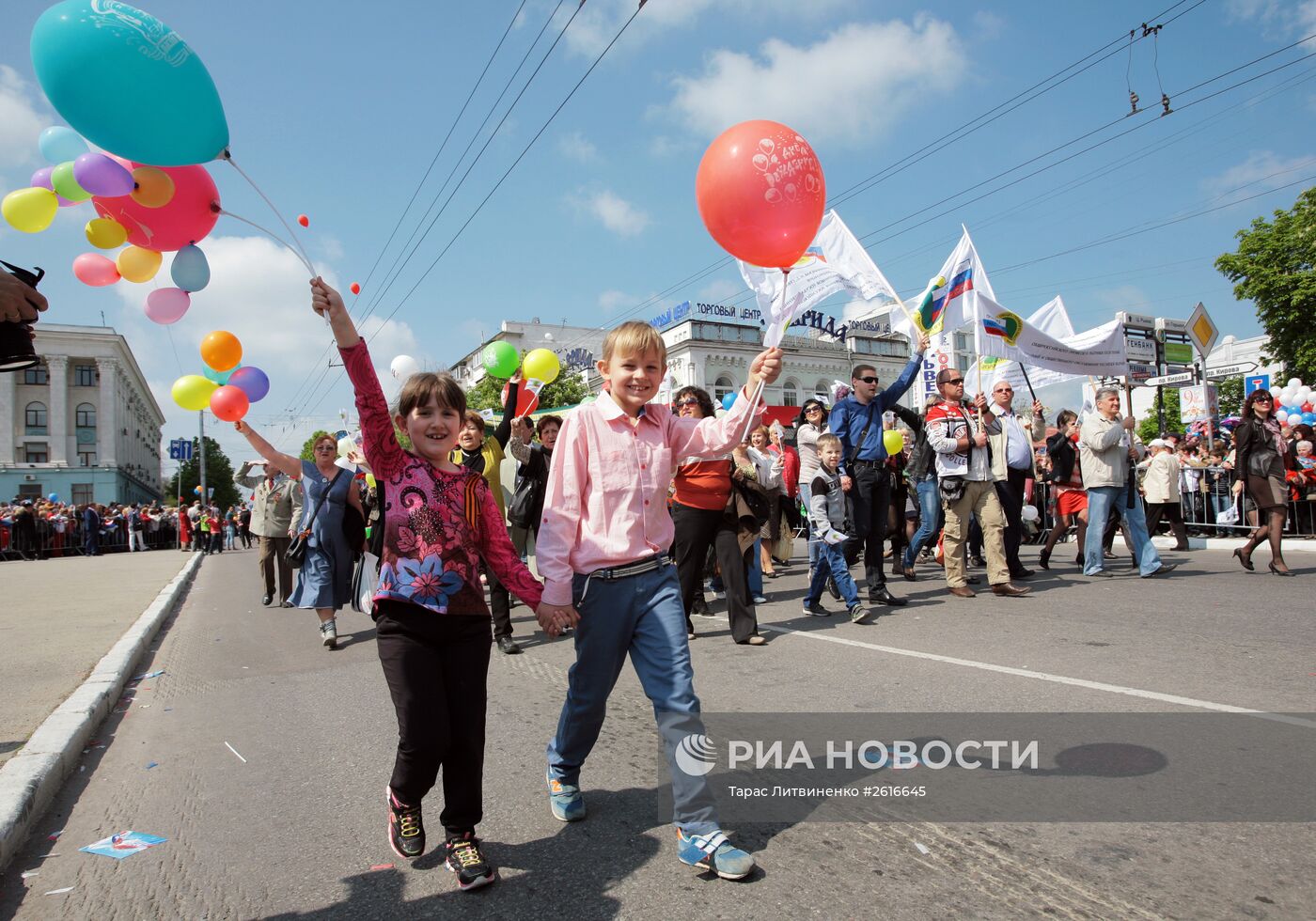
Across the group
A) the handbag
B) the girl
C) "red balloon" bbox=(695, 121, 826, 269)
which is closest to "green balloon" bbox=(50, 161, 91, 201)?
the girl

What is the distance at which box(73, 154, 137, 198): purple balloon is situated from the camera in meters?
3.64

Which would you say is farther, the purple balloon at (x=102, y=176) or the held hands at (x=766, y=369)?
the purple balloon at (x=102, y=176)

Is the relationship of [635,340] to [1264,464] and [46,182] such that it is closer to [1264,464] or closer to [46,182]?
[46,182]

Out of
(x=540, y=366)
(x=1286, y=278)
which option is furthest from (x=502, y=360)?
(x=1286, y=278)

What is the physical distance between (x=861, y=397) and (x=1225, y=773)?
4.91 meters

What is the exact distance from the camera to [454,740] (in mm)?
2766

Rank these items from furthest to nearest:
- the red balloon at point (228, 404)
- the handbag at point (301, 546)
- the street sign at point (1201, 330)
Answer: the street sign at point (1201, 330) < the handbag at point (301, 546) < the red balloon at point (228, 404)

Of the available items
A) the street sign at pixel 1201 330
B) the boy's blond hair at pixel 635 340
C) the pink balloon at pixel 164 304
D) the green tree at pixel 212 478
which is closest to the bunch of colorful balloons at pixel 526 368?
the pink balloon at pixel 164 304

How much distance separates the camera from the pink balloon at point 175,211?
3.80 meters

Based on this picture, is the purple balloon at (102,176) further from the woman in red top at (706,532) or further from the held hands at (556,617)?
the woman in red top at (706,532)

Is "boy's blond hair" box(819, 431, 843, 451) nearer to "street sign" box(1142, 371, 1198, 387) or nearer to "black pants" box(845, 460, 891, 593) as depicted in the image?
"black pants" box(845, 460, 891, 593)

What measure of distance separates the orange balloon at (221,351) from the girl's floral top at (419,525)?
238 cm

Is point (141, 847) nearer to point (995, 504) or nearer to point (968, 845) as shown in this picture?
point (968, 845)

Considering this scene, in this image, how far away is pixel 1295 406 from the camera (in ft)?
57.5
